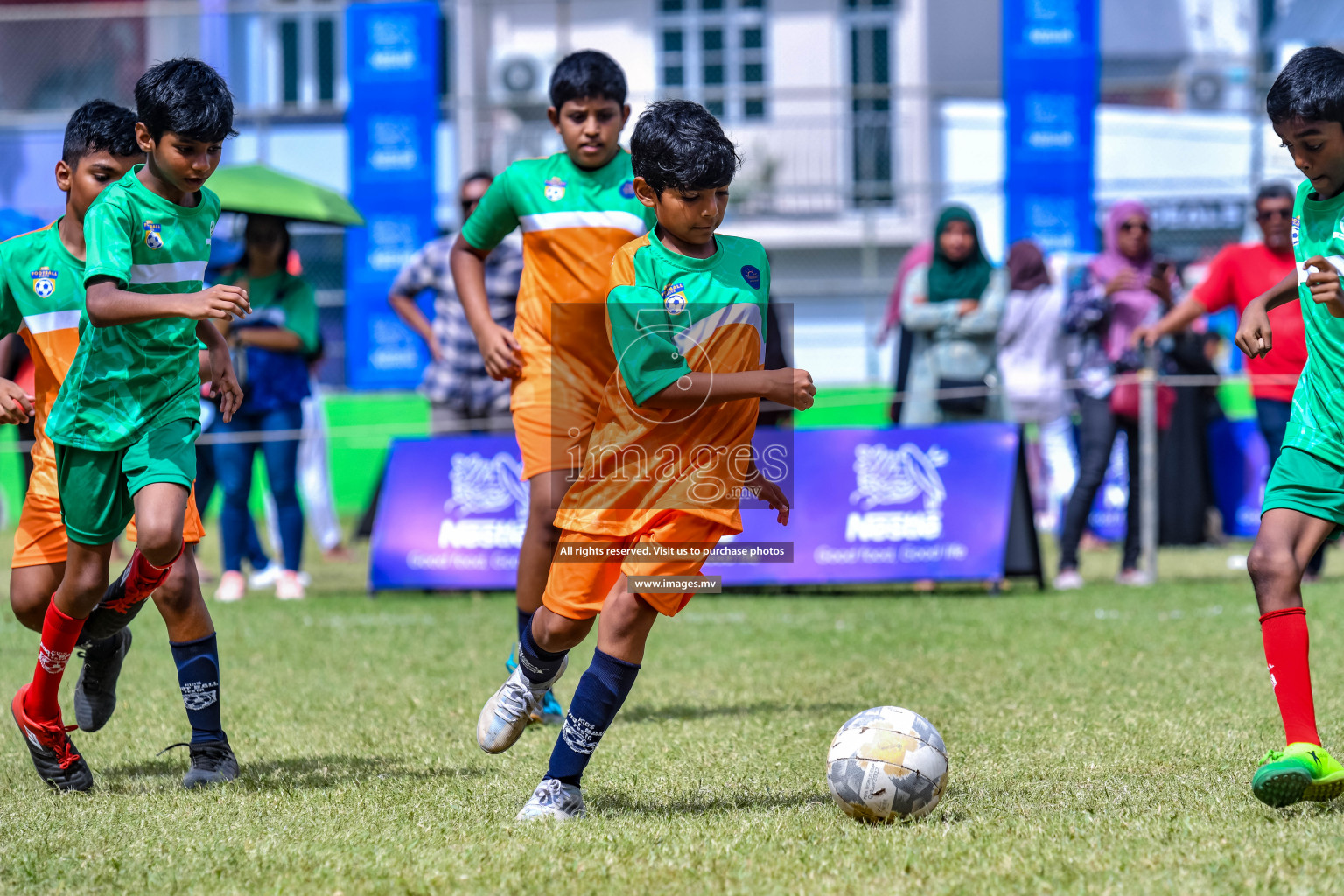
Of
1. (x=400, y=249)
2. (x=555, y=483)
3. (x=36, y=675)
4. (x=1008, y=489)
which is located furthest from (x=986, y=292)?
(x=400, y=249)

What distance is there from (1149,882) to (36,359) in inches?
147

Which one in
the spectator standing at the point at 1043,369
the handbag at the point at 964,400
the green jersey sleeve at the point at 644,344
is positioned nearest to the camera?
the green jersey sleeve at the point at 644,344

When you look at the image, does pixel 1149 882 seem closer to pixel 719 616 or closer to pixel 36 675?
pixel 36 675

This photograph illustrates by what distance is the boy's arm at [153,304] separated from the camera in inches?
159

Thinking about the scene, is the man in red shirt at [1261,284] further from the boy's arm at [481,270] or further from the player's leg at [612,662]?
the player's leg at [612,662]

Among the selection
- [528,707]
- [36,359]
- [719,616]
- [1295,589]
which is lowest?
[719,616]

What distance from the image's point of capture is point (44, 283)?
490 cm

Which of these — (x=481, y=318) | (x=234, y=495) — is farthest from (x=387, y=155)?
(x=481, y=318)

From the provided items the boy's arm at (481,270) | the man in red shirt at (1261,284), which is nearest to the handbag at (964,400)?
the man in red shirt at (1261,284)

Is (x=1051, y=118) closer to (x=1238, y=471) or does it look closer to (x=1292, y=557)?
(x=1238, y=471)

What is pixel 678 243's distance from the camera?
13.1ft

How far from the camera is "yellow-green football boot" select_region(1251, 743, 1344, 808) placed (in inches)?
144

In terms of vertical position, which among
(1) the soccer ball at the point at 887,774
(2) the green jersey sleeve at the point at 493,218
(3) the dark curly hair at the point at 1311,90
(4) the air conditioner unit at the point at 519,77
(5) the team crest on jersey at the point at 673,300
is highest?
(4) the air conditioner unit at the point at 519,77

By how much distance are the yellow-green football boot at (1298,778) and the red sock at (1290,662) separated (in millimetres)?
182
